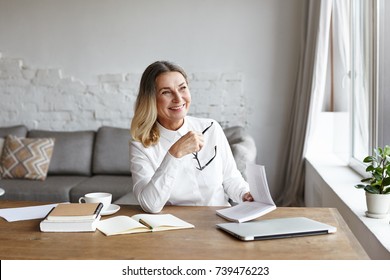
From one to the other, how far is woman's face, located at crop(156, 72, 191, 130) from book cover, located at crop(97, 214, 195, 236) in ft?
1.93

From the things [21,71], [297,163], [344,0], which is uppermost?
[344,0]

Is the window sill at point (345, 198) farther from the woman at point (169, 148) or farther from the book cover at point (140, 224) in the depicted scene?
the book cover at point (140, 224)

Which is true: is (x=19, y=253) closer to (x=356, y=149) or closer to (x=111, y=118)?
(x=356, y=149)

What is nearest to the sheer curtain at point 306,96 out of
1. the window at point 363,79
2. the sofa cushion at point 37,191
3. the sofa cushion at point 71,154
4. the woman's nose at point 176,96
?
the window at point 363,79

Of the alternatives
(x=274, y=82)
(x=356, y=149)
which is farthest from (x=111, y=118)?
(x=356, y=149)

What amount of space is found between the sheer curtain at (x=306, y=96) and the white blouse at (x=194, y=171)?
1829 mm

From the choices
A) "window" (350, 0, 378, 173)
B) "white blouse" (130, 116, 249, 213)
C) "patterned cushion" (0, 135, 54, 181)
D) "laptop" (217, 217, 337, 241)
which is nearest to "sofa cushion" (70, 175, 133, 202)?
"patterned cushion" (0, 135, 54, 181)

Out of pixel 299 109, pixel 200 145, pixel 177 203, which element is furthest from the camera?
pixel 299 109

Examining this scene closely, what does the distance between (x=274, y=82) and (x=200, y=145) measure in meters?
2.83

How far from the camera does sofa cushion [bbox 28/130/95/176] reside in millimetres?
4547

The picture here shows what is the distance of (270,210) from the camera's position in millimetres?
1808

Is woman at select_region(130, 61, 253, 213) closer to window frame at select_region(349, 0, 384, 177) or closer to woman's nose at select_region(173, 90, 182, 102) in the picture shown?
woman's nose at select_region(173, 90, 182, 102)

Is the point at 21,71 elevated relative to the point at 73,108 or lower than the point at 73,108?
elevated
